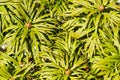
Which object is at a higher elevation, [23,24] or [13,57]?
[23,24]

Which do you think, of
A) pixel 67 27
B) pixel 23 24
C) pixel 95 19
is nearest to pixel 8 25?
pixel 23 24

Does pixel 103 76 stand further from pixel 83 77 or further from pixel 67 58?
pixel 67 58

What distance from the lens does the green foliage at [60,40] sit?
8.71 ft

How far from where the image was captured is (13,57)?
9.14 feet

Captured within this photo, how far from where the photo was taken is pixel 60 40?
277 centimetres

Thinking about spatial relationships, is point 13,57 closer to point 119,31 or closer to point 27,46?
point 27,46

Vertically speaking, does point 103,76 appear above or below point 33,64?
below

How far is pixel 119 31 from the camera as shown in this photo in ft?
8.96

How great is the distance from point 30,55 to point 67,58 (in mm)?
318

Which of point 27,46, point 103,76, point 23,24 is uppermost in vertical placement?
point 23,24

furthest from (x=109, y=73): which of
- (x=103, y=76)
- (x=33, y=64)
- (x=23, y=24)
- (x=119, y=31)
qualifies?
(x=23, y=24)

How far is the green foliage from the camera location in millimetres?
2654

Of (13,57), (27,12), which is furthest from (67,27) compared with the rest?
(13,57)

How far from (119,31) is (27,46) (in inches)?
30.7
